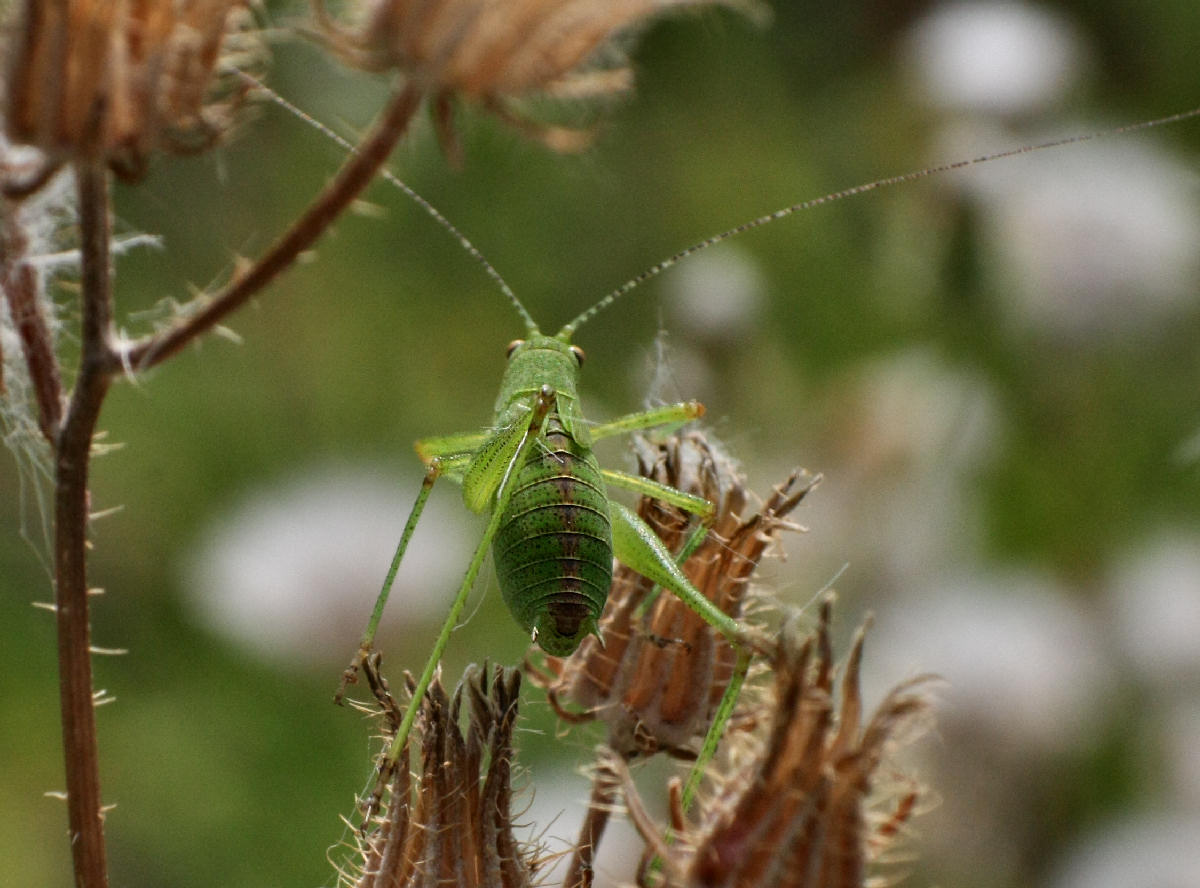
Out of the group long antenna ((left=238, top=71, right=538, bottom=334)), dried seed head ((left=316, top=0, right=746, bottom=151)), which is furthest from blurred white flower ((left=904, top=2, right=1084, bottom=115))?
dried seed head ((left=316, top=0, right=746, bottom=151))

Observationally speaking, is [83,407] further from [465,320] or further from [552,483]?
[465,320]

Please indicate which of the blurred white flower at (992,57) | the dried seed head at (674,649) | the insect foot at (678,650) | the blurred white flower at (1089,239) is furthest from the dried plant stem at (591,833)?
the blurred white flower at (992,57)

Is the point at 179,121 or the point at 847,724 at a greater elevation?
the point at 179,121

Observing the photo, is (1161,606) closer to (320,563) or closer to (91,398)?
(320,563)

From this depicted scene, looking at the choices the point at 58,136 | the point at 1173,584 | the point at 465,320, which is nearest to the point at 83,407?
the point at 58,136

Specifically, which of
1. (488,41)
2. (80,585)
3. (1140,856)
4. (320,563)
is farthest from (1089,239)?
(80,585)

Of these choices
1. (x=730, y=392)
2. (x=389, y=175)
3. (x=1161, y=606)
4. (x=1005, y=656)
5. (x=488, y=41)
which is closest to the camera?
(x=488, y=41)
